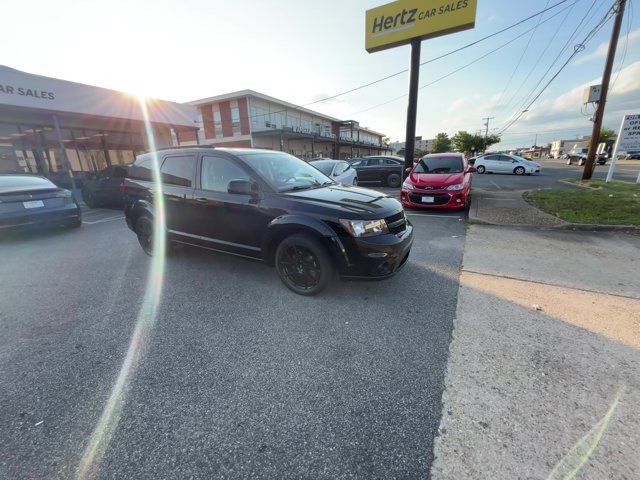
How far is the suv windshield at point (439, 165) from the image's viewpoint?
8.13m

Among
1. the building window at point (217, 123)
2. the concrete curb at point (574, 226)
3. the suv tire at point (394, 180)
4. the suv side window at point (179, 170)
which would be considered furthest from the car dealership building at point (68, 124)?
the concrete curb at point (574, 226)

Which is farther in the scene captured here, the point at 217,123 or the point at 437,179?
the point at 217,123

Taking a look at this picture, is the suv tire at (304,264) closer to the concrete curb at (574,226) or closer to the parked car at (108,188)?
the concrete curb at (574,226)

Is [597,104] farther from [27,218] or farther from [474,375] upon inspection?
[27,218]

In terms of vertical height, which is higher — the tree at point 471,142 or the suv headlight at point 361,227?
the tree at point 471,142

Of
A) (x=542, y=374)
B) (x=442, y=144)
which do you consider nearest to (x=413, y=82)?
(x=542, y=374)

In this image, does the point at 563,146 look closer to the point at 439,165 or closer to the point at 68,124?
the point at 439,165

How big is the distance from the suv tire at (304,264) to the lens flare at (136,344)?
1.55 m

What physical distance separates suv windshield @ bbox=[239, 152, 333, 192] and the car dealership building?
10.6 metres

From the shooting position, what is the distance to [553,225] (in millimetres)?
5875

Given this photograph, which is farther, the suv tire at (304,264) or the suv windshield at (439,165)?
the suv windshield at (439,165)

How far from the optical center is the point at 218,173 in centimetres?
385

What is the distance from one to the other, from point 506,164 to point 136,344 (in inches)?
945

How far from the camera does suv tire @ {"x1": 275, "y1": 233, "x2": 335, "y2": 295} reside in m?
3.18
